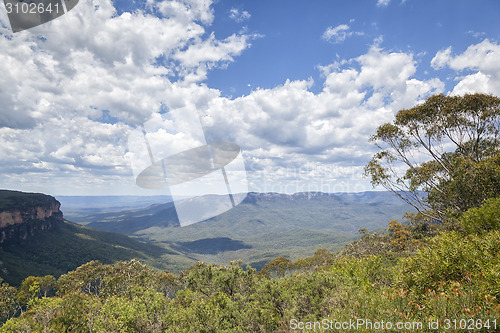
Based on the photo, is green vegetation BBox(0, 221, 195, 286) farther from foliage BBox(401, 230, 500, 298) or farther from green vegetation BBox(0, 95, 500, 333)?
foliage BBox(401, 230, 500, 298)

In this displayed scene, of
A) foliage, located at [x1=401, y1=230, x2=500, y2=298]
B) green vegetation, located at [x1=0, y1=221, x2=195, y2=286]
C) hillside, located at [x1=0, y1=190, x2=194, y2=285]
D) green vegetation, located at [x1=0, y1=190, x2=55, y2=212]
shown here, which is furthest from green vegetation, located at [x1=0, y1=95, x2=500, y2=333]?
green vegetation, located at [x1=0, y1=190, x2=55, y2=212]

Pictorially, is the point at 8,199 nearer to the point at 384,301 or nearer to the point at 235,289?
the point at 235,289

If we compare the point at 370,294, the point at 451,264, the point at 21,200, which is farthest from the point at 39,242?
the point at 451,264

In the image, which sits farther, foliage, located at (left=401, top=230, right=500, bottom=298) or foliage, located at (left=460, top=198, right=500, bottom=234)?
foliage, located at (left=460, top=198, right=500, bottom=234)

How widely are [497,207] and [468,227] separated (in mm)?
2078

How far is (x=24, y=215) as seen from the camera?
164625 mm

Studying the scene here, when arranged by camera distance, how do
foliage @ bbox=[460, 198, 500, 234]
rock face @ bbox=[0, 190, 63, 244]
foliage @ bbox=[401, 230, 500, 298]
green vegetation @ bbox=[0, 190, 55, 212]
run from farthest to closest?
1. green vegetation @ bbox=[0, 190, 55, 212]
2. rock face @ bbox=[0, 190, 63, 244]
3. foliage @ bbox=[460, 198, 500, 234]
4. foliage @ bbox=[401, 230, 500, 298]

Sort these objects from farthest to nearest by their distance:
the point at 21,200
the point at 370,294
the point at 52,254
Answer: the point at 21,200 → the point at 52,254 → the point at 370,294

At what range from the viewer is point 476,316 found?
6543 millimetres

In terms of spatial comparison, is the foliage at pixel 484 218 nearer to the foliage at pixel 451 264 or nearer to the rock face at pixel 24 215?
the foliage at pixel 451 264

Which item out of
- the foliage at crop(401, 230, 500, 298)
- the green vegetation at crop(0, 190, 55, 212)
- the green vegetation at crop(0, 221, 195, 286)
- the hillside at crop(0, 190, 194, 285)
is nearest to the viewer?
the foliage at crop(401, 230, 500, 298)

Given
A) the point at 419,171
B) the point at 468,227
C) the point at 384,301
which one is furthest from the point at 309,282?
the point at 419,171

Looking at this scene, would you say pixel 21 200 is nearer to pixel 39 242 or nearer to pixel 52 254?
pixel 39 242

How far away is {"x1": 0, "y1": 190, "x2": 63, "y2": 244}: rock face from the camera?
149025 millimetres
